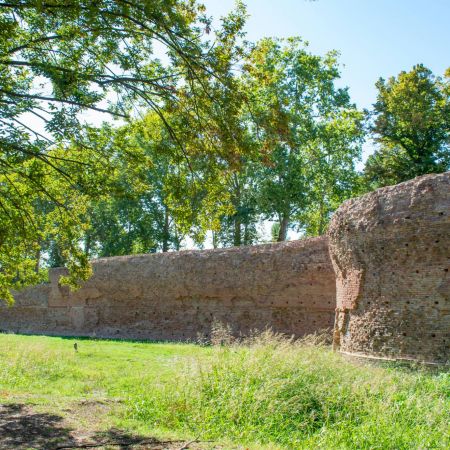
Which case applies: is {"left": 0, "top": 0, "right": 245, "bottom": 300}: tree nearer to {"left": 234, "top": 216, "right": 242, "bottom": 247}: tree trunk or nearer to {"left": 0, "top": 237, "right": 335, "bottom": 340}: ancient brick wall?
{"left": 0, "top": 237, "right": 335, "bottom": 340}: ancient brick wall

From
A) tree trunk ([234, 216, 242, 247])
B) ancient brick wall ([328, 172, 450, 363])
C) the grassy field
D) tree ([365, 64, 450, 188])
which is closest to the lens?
the grassy field

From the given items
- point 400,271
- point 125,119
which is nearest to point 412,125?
point 400,271

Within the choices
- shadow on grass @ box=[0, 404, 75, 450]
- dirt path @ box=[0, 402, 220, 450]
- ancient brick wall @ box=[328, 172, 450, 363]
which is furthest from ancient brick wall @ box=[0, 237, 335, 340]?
shadow on grass @ box=[0, 404, 75, 450]

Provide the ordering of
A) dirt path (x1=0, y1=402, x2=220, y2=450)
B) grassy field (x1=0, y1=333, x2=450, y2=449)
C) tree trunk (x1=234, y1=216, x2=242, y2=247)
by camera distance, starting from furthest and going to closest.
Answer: tree trunk (x1=234, y1=216, x2=242, y2=247)
grassy field (x1=0, y1=333, x2=450, y2=449)
dirt path (x1=0, y1=402, x2=220, y2=450)

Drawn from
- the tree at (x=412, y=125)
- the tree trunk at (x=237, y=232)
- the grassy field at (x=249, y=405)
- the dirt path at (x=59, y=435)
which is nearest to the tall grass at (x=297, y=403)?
the grassy field at (x=249, y=405)

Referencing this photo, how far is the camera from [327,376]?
8.58 meters

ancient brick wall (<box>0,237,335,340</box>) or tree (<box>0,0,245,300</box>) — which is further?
ancient brick wall (<box>0,237,335,340</box>)

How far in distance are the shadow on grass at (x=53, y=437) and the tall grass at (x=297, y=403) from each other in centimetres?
76

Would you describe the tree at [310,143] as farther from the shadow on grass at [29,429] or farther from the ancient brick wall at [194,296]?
the shadow on grass at [29,429]

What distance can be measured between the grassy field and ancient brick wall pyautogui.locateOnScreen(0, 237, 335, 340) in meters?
6.66

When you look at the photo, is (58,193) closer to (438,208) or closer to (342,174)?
(438,208)

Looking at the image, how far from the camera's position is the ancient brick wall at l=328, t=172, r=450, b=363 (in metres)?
10.4

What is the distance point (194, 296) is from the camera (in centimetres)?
2048

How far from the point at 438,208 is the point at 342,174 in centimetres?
2063
